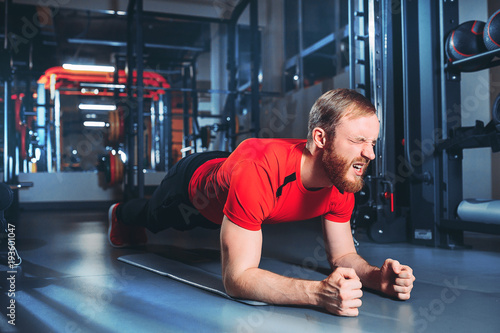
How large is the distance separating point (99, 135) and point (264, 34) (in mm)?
5368

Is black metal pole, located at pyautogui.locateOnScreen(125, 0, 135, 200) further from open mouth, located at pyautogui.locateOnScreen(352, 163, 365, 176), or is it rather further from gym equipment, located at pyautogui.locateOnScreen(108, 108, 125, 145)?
open mouth, located at pyautogui.locateOnScreen(352, 163, 365, 176)

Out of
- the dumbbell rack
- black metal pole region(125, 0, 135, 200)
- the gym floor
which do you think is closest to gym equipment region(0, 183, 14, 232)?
the gym floor

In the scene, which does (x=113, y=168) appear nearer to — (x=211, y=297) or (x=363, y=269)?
(x=211, y=297)

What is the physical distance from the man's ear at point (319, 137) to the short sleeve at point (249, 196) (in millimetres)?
183

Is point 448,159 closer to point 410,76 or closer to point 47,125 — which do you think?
point 410,76

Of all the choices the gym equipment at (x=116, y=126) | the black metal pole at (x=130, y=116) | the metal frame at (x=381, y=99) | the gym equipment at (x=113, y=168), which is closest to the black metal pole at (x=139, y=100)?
the black metal pole at (x=130, y=116)

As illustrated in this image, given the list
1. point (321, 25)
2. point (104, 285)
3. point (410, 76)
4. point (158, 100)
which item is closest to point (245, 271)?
point (104, 285)

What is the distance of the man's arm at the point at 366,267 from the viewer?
1361 millimetres

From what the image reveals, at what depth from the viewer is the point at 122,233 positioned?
2.58 meters

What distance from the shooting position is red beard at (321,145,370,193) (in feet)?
4.32

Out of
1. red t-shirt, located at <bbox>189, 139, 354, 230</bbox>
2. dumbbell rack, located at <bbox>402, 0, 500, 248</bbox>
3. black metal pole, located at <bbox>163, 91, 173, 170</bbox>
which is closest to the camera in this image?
red t-shirt, located at <bbox>189, 139, 354, 230</bbox>

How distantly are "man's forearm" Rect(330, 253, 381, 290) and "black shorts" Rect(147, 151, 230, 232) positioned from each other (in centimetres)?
61

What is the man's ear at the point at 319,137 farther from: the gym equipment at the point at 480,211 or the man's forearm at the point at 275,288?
the gym equipment at the point at 480,211

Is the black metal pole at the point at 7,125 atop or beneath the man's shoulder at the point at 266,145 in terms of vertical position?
atop
